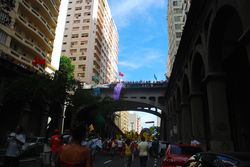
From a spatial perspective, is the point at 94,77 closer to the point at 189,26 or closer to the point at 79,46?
the point at 79,46

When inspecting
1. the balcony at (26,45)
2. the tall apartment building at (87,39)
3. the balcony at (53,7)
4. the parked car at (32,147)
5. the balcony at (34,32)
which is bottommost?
the parked car at (32,147)

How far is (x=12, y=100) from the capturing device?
1013 inches

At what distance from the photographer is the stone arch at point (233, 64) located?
43.6 feet

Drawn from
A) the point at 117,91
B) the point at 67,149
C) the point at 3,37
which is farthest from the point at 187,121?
the point at 117,91

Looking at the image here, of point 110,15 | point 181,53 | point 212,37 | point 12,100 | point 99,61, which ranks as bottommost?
point 12,100

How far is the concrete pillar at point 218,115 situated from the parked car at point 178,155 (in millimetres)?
3934

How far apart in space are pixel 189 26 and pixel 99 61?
5987 cm

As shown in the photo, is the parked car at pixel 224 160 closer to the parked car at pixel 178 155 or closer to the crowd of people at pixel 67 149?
the crowd of people at pixel 67 149

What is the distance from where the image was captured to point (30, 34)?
31953 millimetres

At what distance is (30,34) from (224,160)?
32.7 m

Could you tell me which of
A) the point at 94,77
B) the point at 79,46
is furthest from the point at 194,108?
the point at 79,46

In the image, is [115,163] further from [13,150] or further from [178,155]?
[13,150]

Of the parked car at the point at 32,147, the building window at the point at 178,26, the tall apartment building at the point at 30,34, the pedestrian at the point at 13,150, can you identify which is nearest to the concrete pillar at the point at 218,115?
the pedestrian at the point at 13,150

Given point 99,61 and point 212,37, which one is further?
point 99,61
